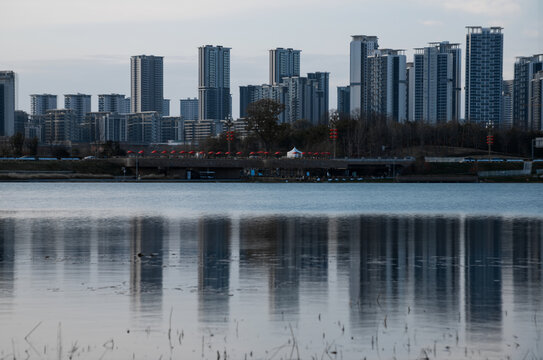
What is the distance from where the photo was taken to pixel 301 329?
57.8 feet

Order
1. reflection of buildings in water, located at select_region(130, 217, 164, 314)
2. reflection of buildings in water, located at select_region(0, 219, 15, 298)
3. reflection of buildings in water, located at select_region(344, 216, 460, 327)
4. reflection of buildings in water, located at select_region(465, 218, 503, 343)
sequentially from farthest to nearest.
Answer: reflection of buildings in water, located at select_region(0, 219, 15, 298)
reflection of buildings in water, located at select_region(344, 216, 460, 327)
reflection of buildings in water, located at select_region(130, 217, 164, 314)
reflection of buildings in water, located at select_region(465, 218, 503, 343)

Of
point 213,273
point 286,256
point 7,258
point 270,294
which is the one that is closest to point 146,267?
point 213,273

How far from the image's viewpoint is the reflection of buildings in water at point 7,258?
23.0m

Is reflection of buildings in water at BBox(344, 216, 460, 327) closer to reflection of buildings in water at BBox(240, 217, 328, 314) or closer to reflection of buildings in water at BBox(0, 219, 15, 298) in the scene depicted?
reflection of buildings in water at BBox(240, 217, 328, 314)

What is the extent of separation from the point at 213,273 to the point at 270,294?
455cm

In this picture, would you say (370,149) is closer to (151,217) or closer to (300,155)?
(300,155)

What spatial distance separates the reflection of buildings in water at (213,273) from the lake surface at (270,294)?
2.3 inches

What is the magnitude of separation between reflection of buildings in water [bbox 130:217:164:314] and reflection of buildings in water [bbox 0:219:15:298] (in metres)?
3.62

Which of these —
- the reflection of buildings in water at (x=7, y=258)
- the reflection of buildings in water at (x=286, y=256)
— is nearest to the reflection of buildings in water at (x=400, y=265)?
the reflection of buildings in water at (x=286, y=256)

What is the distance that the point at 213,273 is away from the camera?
26.2m

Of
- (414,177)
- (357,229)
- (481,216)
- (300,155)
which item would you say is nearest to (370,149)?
(300,155)

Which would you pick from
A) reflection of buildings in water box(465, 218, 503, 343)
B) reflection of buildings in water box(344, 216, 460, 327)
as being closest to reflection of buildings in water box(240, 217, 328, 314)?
reflection of buildings in water box(344, 216, 460, 327)

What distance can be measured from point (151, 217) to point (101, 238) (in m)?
16.6

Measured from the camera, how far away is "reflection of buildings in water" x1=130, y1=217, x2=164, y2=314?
817 inches
